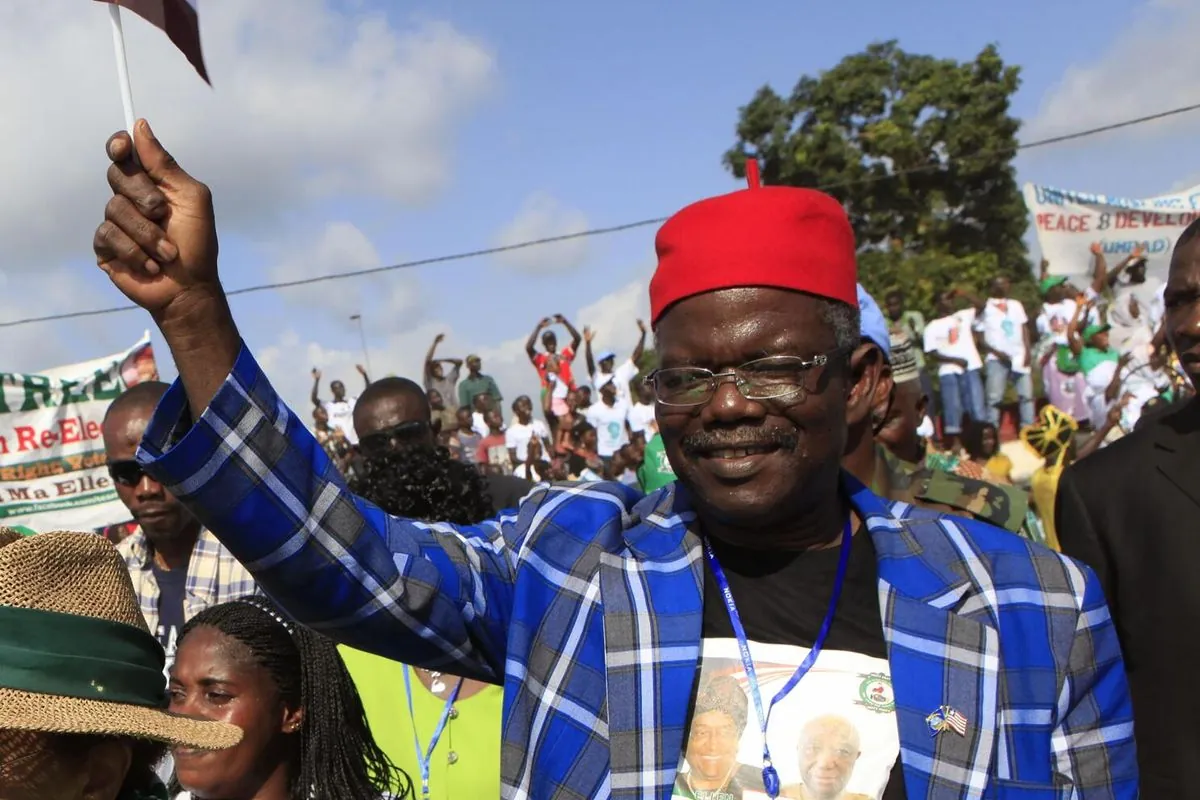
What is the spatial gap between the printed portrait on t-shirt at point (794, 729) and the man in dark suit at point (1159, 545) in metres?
1.32

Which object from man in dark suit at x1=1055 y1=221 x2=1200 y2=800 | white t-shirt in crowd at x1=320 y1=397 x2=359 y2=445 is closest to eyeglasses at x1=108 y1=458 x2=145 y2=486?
man in dark suit at x1=1055 y1=221 x2=1200 y2=800

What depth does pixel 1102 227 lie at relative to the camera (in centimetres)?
1457

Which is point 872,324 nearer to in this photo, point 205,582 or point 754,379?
A: point 754,379

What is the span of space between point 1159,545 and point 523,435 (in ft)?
42.4

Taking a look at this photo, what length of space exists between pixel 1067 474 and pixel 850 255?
4.76 feet

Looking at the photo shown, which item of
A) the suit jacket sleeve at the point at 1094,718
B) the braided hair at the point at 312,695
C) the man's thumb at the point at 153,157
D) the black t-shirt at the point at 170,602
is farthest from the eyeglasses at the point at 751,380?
the black t-shirt at the point at 170,602

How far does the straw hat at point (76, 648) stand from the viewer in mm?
1557

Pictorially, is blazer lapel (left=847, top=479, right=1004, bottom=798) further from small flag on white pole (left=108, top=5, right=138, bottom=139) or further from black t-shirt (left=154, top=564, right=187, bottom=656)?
black t-shirt (left=154, top=564, right=187, bottom=656)

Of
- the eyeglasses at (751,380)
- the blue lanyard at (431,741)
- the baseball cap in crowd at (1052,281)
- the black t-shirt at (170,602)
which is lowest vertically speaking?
the blue lanyard at (431,741)

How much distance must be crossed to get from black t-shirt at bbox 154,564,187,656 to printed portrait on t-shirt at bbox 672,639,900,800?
269cm

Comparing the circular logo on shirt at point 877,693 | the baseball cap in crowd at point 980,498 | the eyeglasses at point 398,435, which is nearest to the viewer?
the circular logo on shirt at point 877,693

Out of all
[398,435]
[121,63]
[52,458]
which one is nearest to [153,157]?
[121,63]

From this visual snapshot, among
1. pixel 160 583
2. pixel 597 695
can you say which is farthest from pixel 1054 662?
pixel 160 583

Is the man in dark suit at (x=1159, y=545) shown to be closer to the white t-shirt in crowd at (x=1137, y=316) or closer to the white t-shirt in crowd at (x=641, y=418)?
the white t-shirt in crowd at (x=1137, y=316)
